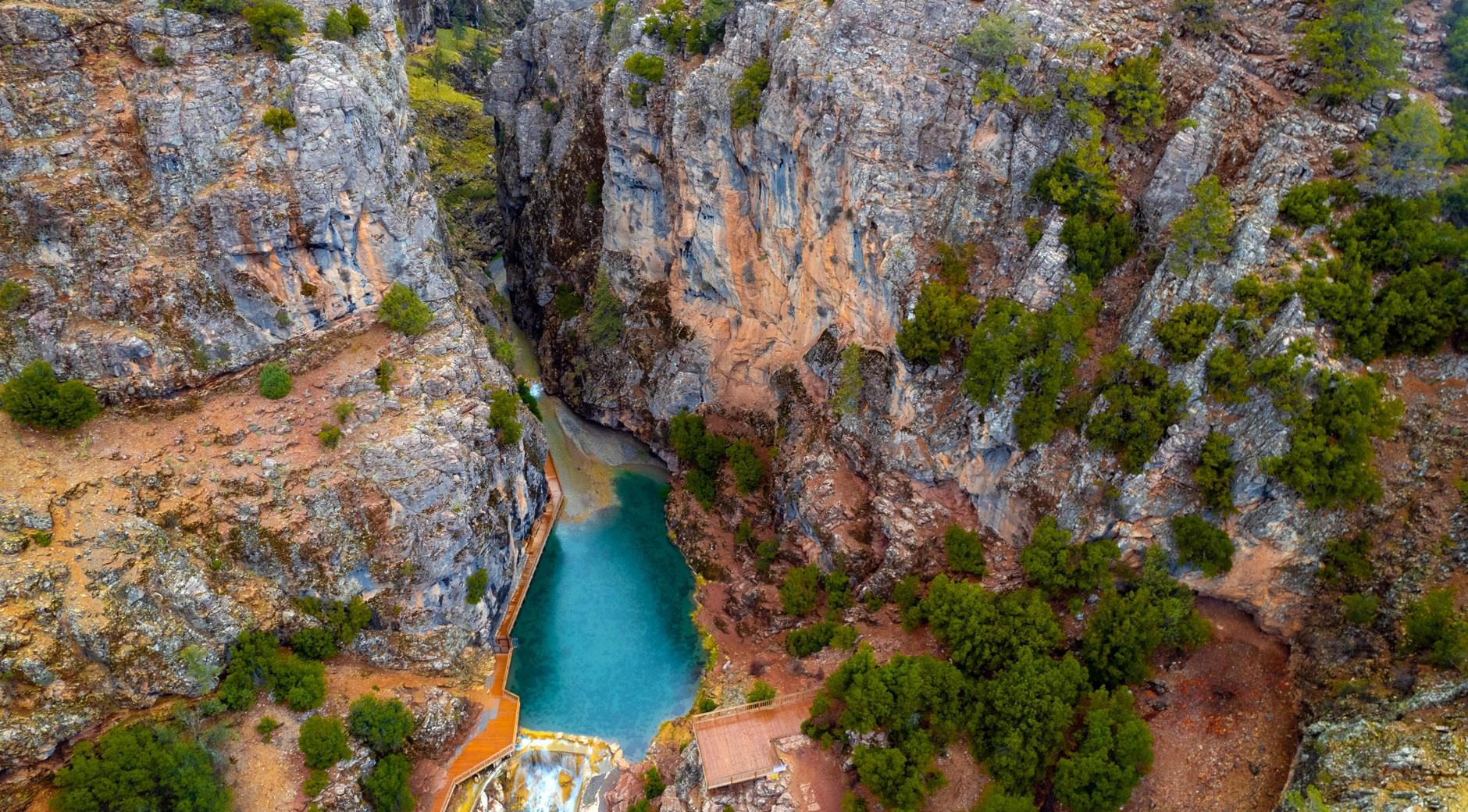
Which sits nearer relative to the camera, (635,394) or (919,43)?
(919,43)

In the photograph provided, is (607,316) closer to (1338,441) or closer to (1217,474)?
(1217,474)

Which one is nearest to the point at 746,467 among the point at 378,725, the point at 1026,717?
the point at 1026,717

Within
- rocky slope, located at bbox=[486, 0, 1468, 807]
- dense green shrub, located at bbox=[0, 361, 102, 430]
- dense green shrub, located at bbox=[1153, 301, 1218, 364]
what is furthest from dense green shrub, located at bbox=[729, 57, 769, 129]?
dense green shrub, located at bbox=[0, 361, 102, 430]

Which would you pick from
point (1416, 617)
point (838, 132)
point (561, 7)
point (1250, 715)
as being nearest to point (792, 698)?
point (1250, 715)

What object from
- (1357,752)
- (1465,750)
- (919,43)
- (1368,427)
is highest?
(919,43)

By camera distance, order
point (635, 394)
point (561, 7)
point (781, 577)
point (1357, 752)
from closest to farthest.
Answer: point (1357, 752)
point (781, 577)
point (635, 394)
point (561, 7)

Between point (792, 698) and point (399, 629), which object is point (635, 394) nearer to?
point (399, 629)

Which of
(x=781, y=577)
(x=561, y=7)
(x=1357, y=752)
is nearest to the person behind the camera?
(x=1357, y=752)

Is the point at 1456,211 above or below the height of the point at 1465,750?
above
